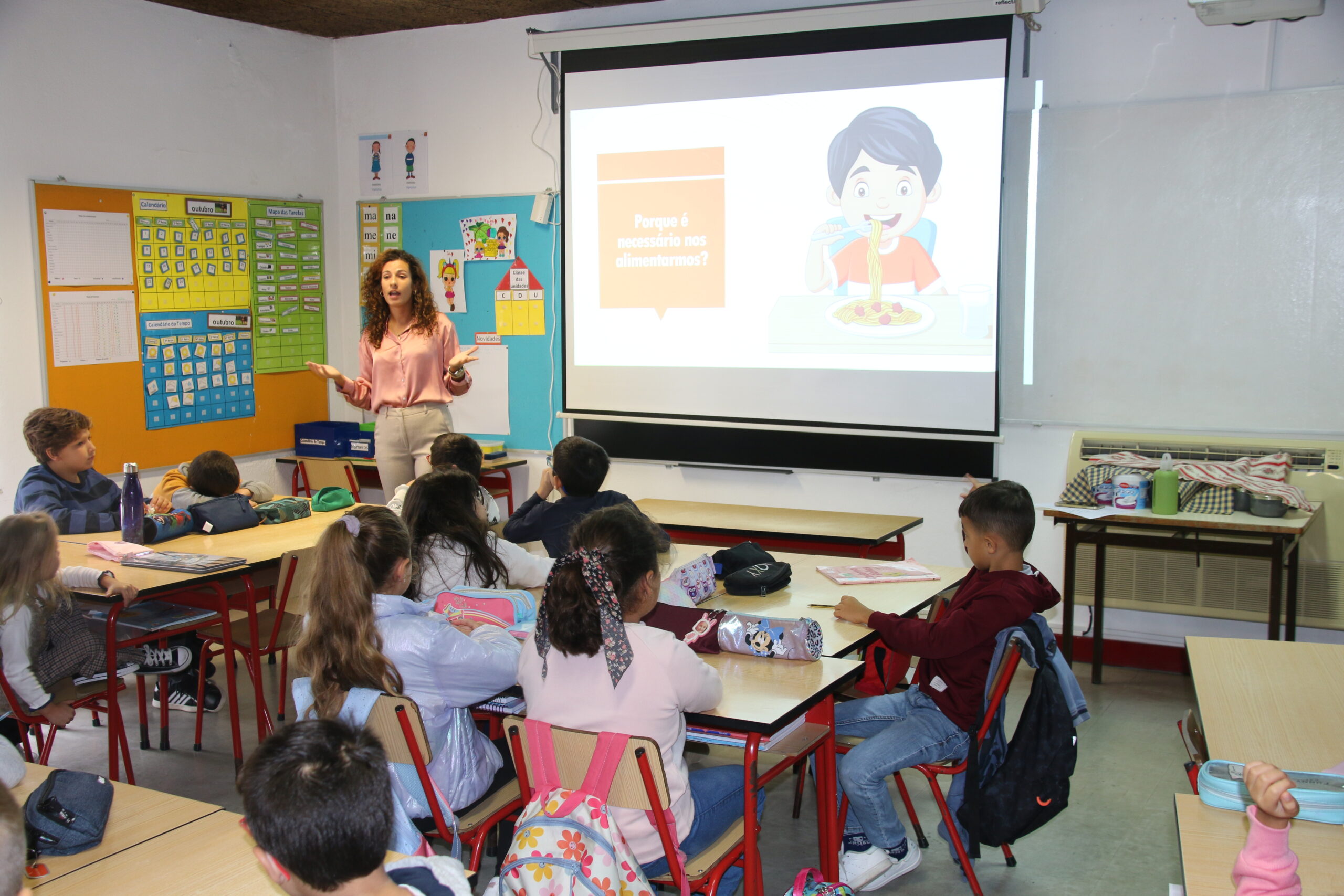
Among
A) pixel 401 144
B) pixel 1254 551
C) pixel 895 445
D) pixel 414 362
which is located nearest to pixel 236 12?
pixel 401 144

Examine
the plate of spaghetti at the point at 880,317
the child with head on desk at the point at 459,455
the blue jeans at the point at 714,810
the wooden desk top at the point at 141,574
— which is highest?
the plate of spaghetti at the point at 880,317

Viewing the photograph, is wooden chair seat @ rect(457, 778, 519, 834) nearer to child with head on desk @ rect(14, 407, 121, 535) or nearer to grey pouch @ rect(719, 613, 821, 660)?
grey pouch @ rect(719, 613, 821, 660)

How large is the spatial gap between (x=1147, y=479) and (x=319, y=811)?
3.72 m

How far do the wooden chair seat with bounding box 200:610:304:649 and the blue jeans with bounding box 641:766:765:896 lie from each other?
1.71m

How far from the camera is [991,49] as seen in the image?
442 centimetres

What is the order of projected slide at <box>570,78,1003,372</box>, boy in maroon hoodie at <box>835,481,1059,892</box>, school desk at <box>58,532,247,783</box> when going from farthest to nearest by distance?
projected slide at <box>570,78,1003,372</box> < school desk at <box>58,532,247,783</box> < boy in maroon hoodie at <box>835,481,1059,892</box>

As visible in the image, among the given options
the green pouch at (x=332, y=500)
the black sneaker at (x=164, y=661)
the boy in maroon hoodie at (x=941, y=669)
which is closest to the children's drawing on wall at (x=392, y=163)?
the green pouch at (x=332, y=500)

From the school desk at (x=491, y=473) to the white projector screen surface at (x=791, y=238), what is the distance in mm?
527

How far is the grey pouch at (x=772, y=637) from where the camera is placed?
2.37 meters

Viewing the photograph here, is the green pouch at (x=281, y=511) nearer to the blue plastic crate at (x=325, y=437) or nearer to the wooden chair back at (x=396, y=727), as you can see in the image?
the blue plastic crate at (x=325, y=437)

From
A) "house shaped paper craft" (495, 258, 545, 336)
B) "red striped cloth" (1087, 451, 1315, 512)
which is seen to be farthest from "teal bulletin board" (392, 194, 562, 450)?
"red striped cloth" (1087, 451, 1315, 512)

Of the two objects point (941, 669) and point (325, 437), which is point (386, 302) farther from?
point (941, 669)

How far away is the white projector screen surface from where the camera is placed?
4.56 meters

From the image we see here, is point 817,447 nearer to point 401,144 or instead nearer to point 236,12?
point 401,144
